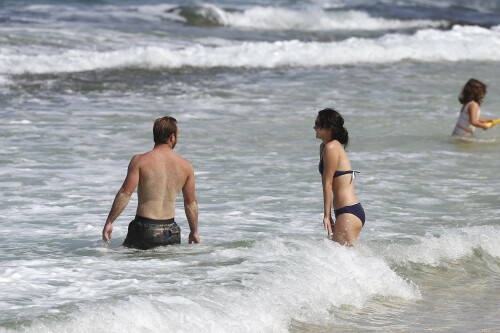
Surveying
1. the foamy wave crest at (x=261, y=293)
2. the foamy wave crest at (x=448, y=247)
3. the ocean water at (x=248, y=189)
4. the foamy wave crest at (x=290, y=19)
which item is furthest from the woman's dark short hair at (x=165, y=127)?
the foamy wave crest at (x=290, y=19)

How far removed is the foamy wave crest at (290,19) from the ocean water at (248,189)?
27.9ft

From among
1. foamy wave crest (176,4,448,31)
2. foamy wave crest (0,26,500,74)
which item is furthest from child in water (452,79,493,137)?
foamy wave crest (176,4,448,31)

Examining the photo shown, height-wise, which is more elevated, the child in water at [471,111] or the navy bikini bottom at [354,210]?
the child in water at [471,111]

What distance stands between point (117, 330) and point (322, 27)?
2817 cm

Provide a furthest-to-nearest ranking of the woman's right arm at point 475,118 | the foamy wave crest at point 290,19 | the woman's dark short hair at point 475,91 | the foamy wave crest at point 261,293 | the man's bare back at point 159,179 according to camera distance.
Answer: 1. the foamy wave crest at point 290,19
2. the woman's dark short hair at point 475,91
3. the woman's right arm at point 475,118
4. the man's bare back at point 159,179
5. the foamy wave crest at point 261,293

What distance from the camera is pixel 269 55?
21703mm

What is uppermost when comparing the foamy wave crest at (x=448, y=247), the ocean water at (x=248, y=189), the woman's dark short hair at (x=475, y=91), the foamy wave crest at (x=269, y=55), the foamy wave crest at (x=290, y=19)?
the foamy wave crest at (x=290, y=19)

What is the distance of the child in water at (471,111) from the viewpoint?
38.9 ft

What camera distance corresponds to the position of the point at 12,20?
26688 millimetres

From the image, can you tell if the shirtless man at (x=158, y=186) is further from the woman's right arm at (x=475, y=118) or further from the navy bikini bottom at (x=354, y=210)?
the woman's right arm at (x=475, y=118)

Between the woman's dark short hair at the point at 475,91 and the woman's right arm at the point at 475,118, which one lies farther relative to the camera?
the woman's dark short hair at the point at 475,91

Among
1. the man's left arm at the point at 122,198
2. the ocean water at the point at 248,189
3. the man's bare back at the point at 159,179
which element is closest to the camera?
the ocean water at the point at 248,189

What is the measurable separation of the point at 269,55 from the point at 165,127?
50.9ft

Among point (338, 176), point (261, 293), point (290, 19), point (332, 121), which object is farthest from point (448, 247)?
point (290, 19)
